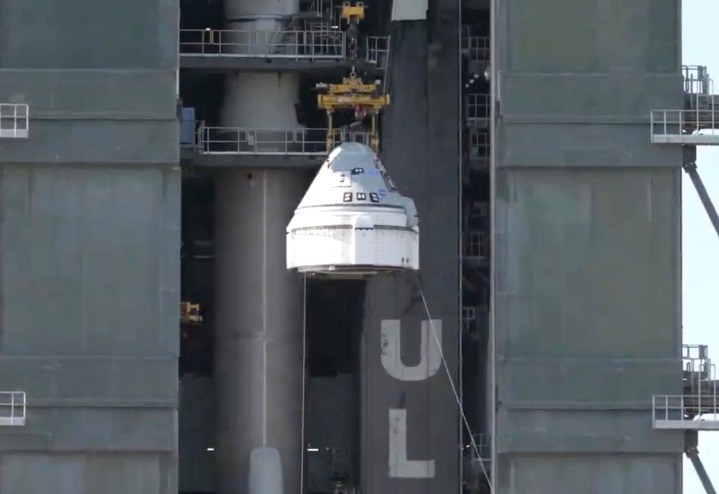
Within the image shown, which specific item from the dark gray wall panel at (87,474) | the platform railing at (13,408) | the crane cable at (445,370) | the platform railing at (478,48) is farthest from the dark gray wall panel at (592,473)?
the platform railing at (13,408)

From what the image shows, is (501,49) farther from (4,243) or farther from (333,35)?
(4,243)

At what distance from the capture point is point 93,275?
55.7 m

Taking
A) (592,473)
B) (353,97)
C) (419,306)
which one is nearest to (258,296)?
(419,306)

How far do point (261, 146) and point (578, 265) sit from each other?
9.14m

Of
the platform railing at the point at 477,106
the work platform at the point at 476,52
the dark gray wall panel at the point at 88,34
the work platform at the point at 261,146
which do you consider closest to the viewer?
the dark gray wall panel at the point at 88,34

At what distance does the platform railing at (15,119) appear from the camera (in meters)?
55.3

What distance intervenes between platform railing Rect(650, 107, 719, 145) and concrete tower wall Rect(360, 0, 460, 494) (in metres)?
6.32

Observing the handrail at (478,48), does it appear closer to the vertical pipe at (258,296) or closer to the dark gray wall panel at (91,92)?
the vertical pipe at (258,296)

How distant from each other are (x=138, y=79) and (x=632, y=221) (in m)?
12.1

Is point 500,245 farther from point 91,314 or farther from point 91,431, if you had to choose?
point 91,431

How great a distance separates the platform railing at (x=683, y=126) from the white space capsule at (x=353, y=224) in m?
6.09

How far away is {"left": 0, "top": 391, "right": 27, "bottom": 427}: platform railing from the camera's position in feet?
180

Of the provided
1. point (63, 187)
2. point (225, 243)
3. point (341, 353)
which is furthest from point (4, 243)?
point (341, 353)

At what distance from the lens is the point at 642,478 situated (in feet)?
183
